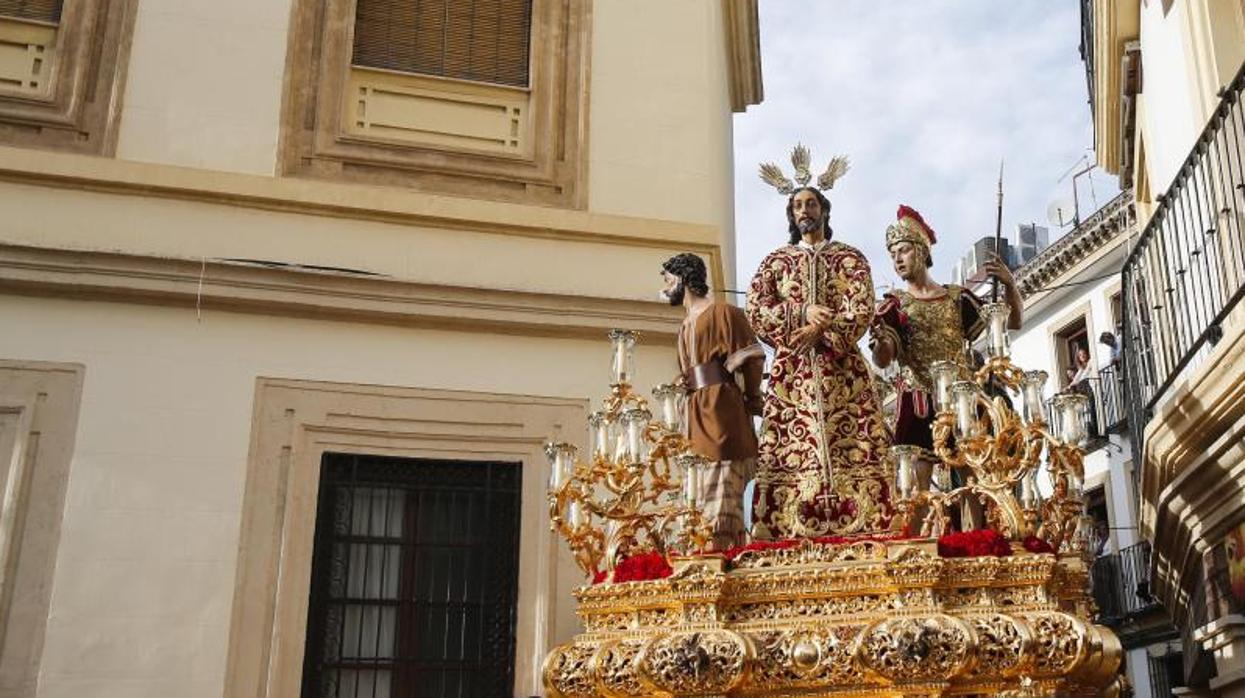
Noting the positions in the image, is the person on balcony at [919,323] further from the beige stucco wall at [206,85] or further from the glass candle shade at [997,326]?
the beige stucco wall at [206,85]

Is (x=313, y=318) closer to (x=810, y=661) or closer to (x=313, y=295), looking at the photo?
(x=313, y=295)

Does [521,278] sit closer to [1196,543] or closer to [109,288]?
[109,288]

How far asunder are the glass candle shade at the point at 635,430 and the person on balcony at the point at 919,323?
106cm

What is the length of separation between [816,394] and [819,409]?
7cm

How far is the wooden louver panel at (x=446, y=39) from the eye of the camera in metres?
7.55


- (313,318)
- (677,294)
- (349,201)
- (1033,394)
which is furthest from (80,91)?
(1033,394)

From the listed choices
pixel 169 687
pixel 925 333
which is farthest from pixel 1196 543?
pixel 169 687

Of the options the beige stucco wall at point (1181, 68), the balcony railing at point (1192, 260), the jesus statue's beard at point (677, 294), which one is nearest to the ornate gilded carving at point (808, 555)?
the jesus statue's beard at point (677, 294)

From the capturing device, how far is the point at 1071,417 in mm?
4418

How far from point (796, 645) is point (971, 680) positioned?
0.55m

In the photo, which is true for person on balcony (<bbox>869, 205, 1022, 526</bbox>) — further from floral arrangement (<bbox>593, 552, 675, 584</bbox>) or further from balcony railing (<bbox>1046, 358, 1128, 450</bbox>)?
balcony railing (<bbox>1046, 358, 1128, 450</bbox>)

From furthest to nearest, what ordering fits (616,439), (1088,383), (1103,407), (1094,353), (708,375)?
1. (1094,353)
2. (1088,383)
3. (1103,407)
4. (708,375)
5. (616,439)

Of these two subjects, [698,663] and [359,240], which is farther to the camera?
[359,240]

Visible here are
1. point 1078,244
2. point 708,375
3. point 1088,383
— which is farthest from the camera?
point 1078,244
